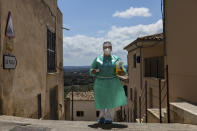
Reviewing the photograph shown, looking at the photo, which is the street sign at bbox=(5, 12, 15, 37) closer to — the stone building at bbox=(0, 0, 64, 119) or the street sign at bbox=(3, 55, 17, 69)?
the stone building at bbox=(0, 0, 64, 119)

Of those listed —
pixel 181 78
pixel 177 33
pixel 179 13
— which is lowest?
pixel 181 78

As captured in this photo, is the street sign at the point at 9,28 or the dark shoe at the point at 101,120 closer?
the dark shoe at the point at 101,120

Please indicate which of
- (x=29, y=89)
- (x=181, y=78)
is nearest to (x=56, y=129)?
(x=29, y=89)

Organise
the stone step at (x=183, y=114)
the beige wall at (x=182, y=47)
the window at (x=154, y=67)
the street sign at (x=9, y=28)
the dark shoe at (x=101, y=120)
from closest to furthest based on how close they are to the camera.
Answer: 1. the stone step at (x=183, y=114)
2. the dark shoe at (x=101, y=120)
3. the street sign at (x=9, y=28)
4. the beige wall at (x=182, y=47)
5. the window at (x=154, y=67)

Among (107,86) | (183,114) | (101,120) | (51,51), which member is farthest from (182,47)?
(51,51)

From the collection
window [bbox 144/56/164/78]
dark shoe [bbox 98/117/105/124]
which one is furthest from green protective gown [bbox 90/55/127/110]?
window [bbox 144/56/164/78]

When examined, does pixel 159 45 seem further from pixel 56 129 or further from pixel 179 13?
pixel 56 129

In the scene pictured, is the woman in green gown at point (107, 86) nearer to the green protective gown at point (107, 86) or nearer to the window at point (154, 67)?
the green protective gown at point (107, 86)

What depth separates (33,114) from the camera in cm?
698

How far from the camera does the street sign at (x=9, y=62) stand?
4.77 m

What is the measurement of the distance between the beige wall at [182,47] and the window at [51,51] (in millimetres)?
4974

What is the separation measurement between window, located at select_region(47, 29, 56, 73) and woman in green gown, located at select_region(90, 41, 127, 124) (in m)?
5.46

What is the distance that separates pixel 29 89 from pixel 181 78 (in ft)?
14.8

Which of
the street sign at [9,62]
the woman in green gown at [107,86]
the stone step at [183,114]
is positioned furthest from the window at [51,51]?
the stone step at [183,114]
